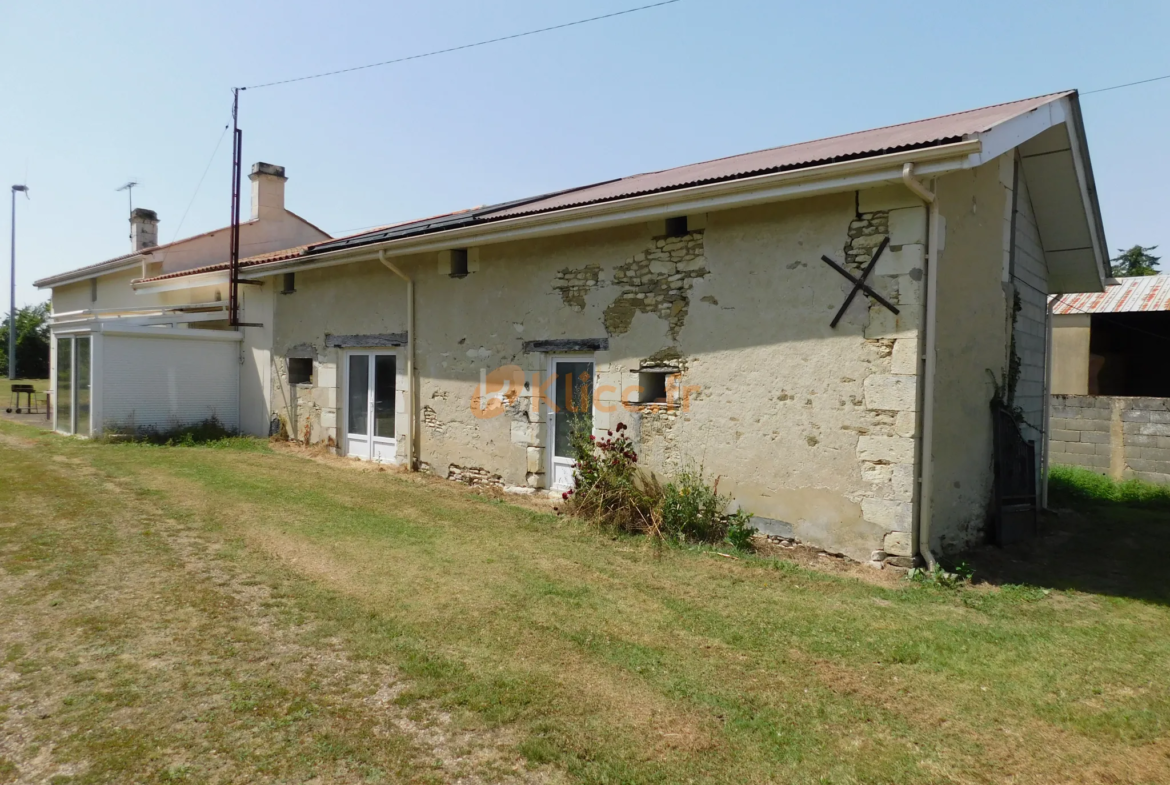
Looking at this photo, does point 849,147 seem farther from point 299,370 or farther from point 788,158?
point 299,370

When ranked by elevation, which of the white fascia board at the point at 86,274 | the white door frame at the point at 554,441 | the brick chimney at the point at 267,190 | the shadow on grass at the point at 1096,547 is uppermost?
the brick chimney at the point at 267,190

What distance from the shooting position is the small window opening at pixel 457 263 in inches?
371

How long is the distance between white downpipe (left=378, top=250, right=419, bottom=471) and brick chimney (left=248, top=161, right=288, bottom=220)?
9309 millimetres

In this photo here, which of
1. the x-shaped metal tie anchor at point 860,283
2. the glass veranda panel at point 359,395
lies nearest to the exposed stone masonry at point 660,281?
the x-shaped metal tie anchor at point 860,283

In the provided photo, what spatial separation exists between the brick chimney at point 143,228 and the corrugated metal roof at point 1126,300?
25.2m

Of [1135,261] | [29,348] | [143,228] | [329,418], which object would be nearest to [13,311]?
[29,348]

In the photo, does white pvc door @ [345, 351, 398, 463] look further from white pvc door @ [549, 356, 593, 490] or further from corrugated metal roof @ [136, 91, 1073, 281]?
white pvc door @ [549, 356, 593, 490]

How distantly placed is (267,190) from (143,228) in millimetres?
8408

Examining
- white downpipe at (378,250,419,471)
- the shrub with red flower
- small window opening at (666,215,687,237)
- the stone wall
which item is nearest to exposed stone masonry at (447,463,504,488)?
white downpipe at (378,250,419,471)

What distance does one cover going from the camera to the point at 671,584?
550 centimetres

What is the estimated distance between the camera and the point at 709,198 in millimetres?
6414

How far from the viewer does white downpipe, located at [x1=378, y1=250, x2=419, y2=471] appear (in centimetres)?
984

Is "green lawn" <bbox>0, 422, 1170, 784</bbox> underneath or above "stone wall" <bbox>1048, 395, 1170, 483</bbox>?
underneath

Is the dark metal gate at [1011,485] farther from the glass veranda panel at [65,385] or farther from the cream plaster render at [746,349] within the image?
the glass veranda panel at [65,385]
